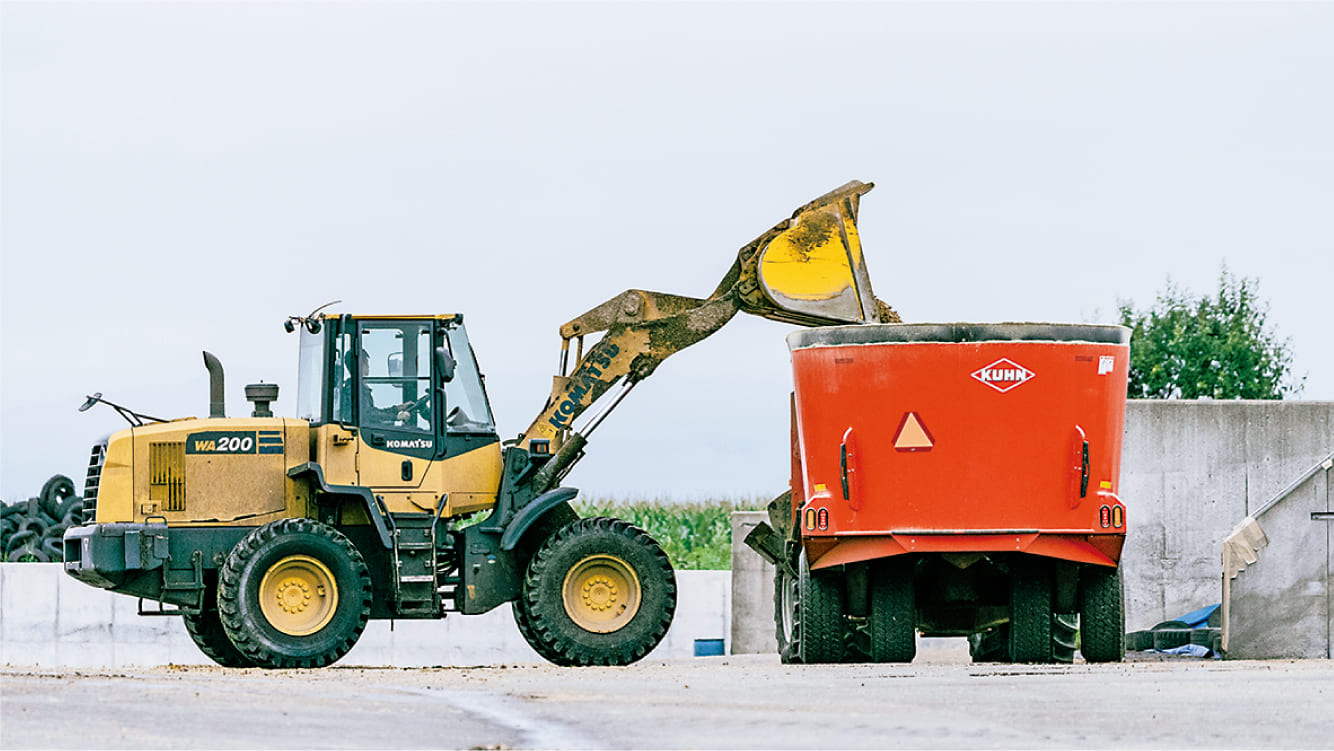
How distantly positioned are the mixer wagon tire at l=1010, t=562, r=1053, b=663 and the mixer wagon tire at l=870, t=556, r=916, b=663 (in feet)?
2.84

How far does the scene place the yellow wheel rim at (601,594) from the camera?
54.3ft

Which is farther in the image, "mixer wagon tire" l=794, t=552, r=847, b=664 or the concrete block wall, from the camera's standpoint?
the concrete block wall

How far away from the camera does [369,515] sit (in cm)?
1672

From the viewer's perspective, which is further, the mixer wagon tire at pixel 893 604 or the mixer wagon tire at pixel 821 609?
the mixer wagon tire at pixel 821 609

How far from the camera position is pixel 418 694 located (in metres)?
Result: 12.4

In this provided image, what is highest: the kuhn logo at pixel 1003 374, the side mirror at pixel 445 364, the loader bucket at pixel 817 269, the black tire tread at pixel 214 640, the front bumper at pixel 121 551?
the loader bucket at pixel 817 269

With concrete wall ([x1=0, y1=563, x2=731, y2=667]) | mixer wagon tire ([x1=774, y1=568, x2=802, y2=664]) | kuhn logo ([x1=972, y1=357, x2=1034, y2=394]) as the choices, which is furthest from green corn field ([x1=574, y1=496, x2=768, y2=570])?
kuhn logo ([x1=972, y1=357, x2=1034, y2=394])

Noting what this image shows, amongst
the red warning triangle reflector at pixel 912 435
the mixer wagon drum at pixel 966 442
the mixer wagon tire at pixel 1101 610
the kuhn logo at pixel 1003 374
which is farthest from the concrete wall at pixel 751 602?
the kuhn logo at pixel 1003 374

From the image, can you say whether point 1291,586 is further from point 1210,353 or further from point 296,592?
point 1210,353

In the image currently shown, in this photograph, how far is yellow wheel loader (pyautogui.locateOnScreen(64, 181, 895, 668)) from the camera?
53.4 ft

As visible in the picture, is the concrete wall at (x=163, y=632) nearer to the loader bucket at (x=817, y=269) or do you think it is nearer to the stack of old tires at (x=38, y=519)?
the stack of old tires at (x=38, y=519)

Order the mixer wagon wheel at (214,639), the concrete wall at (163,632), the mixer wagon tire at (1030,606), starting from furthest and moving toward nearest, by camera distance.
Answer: the concrete wall at (163,632) < the mixer wagon wheel at (214,639) < the mixer wagon tire at (1030,606)

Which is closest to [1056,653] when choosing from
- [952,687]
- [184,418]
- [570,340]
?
[952,687]

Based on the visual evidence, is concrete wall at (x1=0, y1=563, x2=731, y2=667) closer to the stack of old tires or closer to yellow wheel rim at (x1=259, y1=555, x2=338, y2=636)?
the stack of old tires
